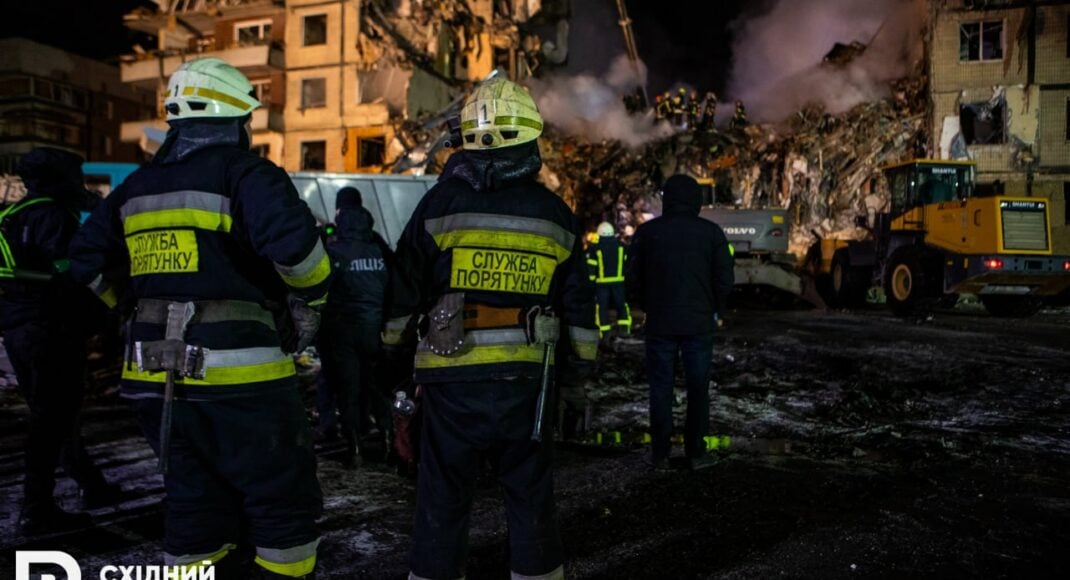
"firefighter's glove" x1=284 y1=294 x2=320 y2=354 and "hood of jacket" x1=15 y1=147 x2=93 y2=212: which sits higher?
"hood of jacket" x1=15 y1=147 x2=93 y2=212

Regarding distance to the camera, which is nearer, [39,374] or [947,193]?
[39,374]

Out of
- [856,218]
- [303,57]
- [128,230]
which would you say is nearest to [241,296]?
[128,230]

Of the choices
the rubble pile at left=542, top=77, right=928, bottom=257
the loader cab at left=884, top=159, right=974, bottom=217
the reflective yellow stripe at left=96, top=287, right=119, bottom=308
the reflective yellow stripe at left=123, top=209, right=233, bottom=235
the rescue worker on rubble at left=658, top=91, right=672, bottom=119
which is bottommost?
the reflective yellow stripe at left=96, top=287, right=119, bottom=308

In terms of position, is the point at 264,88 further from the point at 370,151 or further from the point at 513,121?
the point at 513,121

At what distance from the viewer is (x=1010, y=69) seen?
79.0 feet

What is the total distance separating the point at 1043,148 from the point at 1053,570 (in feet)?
83.2

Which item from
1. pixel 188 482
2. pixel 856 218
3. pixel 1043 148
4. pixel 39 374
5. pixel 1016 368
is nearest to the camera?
pixel 188 482

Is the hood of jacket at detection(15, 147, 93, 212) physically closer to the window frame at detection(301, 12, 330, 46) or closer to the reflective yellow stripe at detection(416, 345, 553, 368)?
the reflective yellow stripe at detection(416, 345, 553, 368)

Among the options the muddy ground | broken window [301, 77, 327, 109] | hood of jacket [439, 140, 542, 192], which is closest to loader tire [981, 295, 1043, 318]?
the muddy ground

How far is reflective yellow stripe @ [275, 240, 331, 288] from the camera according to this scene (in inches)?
95.2

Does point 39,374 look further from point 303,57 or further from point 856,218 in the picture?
point 303,57

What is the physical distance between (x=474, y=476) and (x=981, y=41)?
28.2 meters

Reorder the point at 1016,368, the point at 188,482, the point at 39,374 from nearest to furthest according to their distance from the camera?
the point at 188,482, the point at 39,374, the point at 1016,368

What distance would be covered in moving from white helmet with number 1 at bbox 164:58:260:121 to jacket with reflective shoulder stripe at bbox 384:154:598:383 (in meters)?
0.76
